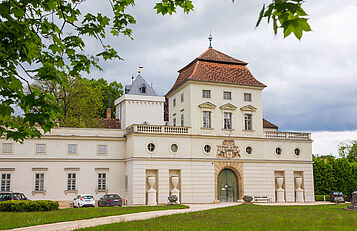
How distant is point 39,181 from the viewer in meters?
35.5

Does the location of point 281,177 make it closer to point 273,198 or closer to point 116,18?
point 273,198

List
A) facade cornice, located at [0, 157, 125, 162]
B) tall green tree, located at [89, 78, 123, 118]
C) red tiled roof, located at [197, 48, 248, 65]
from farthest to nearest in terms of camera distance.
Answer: tall green tree, located at [89, 78, 123, 118]
red tiled roof, located at [197, 48, 248, 65]
facade cornice, located at [0, 157, 125, 162]

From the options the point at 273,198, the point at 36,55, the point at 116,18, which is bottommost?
the point at 273,198

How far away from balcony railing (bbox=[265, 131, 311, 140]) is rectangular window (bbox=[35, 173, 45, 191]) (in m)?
21.9

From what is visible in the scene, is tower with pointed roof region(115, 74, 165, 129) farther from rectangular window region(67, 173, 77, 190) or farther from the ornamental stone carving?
rectangular window region(67, 173, 77, 190)

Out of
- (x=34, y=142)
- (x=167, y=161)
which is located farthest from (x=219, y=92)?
(x=34, y=142)

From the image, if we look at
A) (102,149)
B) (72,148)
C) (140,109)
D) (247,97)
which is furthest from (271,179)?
(72,148)

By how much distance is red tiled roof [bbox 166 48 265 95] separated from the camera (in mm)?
39969

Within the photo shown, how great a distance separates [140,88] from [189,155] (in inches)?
700

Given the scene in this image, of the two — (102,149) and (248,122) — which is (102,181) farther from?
(248,122)

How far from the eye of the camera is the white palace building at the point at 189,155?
117ft

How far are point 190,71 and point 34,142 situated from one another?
16499mm

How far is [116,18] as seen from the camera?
10.6 meters

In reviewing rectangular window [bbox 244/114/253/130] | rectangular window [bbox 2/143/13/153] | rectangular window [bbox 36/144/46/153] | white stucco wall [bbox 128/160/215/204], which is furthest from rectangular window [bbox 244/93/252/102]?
rectangular window [bbox 2/143/13/153]
